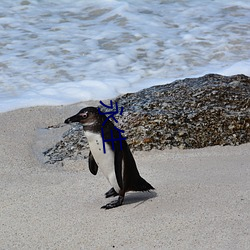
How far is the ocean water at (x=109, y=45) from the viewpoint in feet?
23.5

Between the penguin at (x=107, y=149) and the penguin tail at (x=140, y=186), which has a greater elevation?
the penguin at (x=107, y=149)

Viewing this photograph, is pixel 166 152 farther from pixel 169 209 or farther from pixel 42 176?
pixel 169 209

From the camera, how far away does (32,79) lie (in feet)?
24.5

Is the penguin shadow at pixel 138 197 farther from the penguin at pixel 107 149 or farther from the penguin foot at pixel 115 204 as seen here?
the penguin at pixel 107 149

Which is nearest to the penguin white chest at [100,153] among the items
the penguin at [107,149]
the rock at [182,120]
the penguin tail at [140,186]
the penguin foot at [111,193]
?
the penguin at [107,149]

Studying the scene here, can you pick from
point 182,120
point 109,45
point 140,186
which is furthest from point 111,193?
point 109,45

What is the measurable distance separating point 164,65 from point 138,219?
459 centimetres

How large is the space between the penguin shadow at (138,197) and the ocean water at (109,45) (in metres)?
2.68

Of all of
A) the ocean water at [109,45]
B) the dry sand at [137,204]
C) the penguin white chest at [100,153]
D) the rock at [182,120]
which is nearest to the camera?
the dry sand at [137,204]

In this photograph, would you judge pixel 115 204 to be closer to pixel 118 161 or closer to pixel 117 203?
pixel 117 203

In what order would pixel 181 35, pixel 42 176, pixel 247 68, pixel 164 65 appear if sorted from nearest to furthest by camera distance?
pixel 42 176 < pixel 247 68 < pixel 164 65 < pixel 181 35

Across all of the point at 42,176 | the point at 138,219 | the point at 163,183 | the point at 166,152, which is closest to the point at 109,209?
the point at 138,219

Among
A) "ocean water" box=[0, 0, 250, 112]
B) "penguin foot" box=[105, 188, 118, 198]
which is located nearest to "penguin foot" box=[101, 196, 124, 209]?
"penguin foot" box=[105, 188, 118, 198]

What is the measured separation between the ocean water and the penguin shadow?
106 inches
